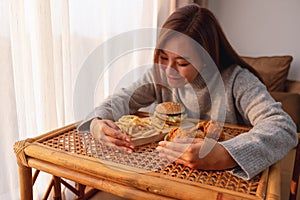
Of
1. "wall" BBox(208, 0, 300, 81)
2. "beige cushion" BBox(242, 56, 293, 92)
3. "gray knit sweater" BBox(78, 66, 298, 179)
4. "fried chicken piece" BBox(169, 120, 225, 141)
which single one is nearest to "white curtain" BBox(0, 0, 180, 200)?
"gray knit sweater" BBox(78, 66, 298, 179)

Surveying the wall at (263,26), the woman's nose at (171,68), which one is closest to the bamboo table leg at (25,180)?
the woman's nose at (171,68)

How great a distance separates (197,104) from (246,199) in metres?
0.51

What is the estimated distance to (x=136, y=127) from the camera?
26.3 inches

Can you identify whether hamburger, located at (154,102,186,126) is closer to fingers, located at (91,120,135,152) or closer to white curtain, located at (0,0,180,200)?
fingers, located at (91,120,135,152)

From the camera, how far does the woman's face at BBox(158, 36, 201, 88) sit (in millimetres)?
709

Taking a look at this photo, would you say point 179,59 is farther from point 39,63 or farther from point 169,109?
point 39,63

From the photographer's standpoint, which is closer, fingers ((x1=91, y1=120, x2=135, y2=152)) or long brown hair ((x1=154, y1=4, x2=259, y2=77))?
fingers ((x1=91, y1=120, x2=135, y2=152))

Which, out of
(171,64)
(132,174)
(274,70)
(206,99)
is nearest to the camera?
(132,174)

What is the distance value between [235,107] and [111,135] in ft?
1.37

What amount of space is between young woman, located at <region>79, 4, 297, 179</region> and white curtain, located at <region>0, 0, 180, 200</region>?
262 mm

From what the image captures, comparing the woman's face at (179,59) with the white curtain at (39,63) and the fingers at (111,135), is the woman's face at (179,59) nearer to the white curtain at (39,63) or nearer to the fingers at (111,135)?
the fingers at (111,135)

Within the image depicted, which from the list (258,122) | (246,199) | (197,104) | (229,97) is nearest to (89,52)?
(197,104)

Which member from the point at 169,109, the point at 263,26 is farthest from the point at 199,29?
the point at 263,26

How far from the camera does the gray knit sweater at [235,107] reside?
53 centimetres
